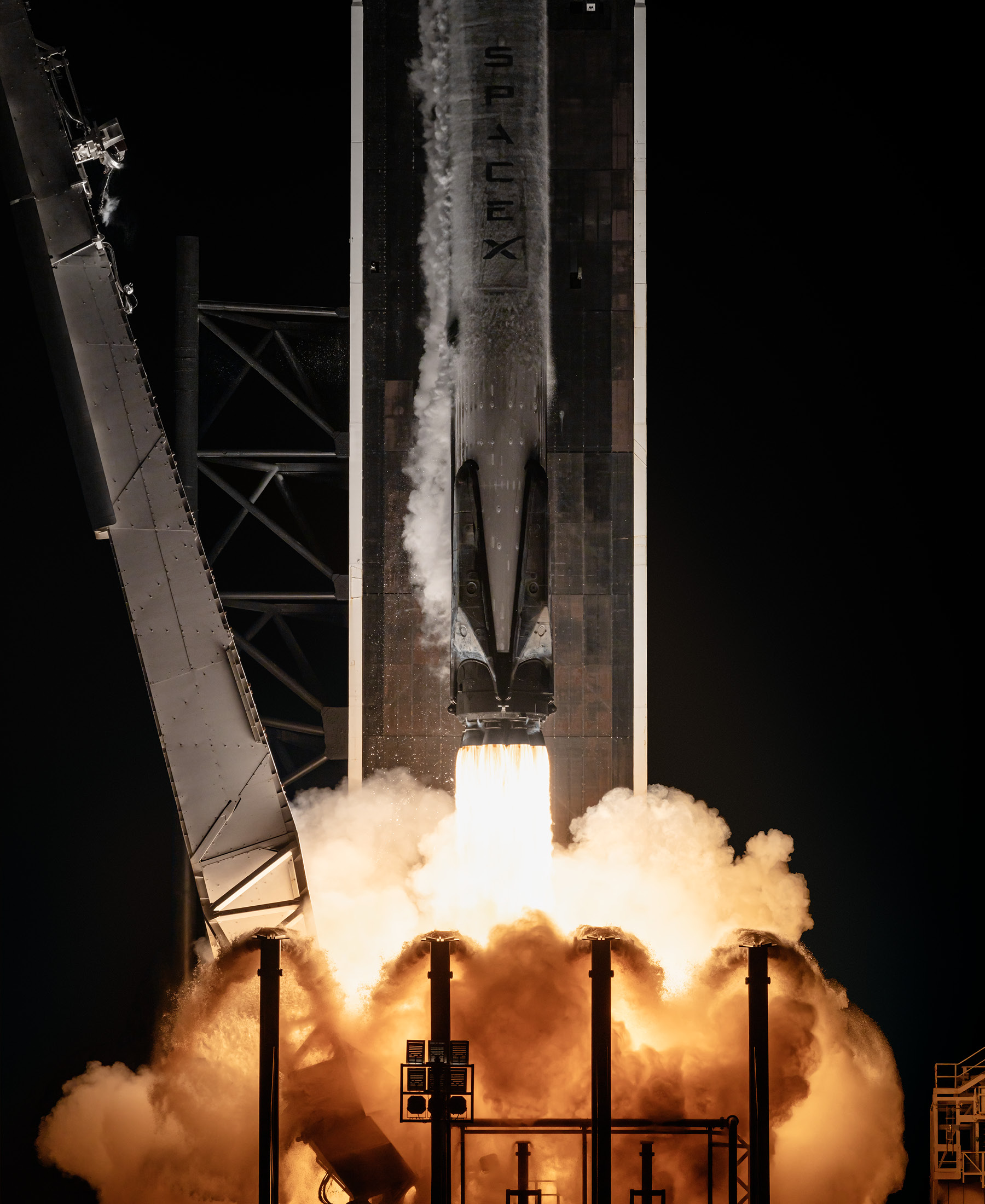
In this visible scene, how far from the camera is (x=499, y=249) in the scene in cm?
1559

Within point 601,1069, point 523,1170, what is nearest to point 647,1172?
point 523,1170

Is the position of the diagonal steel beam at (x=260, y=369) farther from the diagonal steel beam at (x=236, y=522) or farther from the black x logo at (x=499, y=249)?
the black x logo at (x=499, y=249)

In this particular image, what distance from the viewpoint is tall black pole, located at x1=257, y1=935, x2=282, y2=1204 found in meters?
12.0

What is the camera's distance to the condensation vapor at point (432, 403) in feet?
58.8

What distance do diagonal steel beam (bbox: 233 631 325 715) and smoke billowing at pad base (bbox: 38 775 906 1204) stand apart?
3.78 meters

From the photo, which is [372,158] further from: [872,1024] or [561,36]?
[872,1024]

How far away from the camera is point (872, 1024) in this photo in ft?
50.0

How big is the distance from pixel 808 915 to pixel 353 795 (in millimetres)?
6620

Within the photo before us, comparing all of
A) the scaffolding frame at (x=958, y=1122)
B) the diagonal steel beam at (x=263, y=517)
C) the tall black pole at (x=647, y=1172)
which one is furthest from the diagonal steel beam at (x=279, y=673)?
the scaffolding frame at (x=958, y=1122)

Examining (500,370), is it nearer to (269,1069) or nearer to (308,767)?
(308,767)

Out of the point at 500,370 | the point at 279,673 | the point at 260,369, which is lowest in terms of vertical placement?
the point at 279,673

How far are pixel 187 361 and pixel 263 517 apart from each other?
8.04 feet

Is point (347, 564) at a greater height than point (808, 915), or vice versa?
point (347, 564)

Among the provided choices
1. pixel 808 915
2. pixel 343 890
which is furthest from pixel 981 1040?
pixel 343 890
